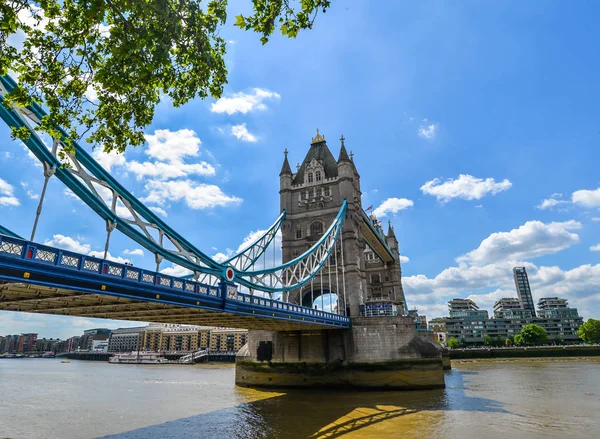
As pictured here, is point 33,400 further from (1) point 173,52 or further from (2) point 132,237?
(1) point 173,52

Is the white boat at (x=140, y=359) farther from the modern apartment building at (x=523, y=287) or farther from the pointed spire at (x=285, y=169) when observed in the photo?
the modern apartment building at (x=523, y=287)

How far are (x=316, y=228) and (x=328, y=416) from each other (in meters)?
22.5

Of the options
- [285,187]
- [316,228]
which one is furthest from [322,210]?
[285,187]

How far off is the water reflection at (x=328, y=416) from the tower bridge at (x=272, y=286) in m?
3.87

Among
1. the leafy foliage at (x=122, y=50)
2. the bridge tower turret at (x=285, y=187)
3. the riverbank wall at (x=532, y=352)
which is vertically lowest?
the riverbank wall at (x=532, y=352)

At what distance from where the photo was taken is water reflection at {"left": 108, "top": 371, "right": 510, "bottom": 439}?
48.1 feet

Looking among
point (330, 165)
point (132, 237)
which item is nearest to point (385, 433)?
point (132, 237)

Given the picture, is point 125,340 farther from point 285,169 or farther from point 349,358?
point 349,358

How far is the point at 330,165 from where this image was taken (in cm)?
4144

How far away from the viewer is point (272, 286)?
25188mm

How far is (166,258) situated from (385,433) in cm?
1062

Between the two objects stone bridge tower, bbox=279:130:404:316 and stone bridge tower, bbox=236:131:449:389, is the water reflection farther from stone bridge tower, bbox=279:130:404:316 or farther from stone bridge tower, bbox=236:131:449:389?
stone bridge tower, bbox=279:130:404:316

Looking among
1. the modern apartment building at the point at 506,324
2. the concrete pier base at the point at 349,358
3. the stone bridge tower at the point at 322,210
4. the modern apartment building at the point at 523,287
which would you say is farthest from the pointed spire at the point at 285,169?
the modern apartment building at the point at 523,287

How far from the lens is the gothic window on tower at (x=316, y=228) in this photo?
3834 cm
